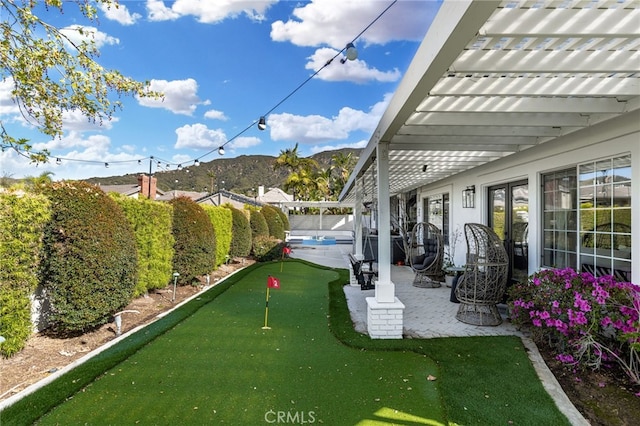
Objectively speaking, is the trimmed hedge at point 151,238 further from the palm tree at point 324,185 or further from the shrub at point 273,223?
the palm tree at point 324,185

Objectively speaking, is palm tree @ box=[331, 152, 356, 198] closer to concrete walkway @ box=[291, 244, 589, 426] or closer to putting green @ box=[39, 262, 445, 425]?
concrete walkway @ box=[291, 244, 589, 426]

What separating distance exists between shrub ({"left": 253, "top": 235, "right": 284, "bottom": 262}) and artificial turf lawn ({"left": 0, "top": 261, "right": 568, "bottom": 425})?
28.7ft

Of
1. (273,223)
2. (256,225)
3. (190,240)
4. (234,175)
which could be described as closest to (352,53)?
(190,240)

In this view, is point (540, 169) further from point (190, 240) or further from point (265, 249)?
point (265, 249)

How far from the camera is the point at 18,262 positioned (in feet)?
13.4

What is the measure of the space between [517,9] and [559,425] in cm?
314

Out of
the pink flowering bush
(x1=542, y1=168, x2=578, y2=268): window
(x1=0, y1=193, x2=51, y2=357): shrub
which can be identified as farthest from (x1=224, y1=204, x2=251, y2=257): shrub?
the pink flowering bush

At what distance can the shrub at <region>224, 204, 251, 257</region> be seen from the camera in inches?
500

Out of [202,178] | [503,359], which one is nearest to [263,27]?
[503,359]

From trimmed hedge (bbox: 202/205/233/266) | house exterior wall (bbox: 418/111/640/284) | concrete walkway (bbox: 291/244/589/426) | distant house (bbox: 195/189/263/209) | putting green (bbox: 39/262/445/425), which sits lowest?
putting green (bbox: 39/262/445/425)

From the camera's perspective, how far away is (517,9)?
2055 millimetres

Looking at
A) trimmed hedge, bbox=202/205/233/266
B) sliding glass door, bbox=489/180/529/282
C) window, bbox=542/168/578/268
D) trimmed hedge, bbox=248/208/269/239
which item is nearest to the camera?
window, bbox=542/168/578/268

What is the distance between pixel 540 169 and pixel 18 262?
770 centimetres

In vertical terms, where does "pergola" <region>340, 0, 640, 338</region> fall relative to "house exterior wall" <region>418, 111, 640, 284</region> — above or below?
above
